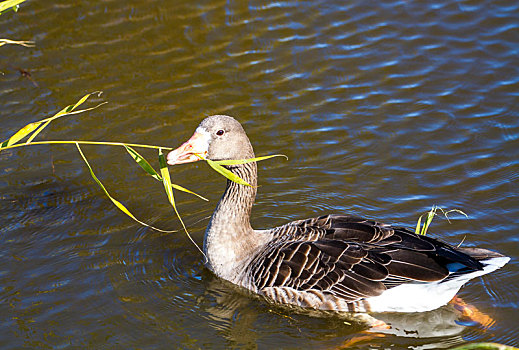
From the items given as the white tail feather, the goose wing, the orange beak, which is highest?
the orange beak

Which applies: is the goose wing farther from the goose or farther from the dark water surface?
the dark water surface

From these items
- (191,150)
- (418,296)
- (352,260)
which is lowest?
(418,296)

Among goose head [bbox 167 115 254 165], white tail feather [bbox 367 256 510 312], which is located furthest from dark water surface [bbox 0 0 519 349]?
goose head [bbox 167 115 254 165]

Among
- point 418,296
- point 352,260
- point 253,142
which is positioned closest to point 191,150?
point 352,260

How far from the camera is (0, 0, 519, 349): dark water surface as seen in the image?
634cm

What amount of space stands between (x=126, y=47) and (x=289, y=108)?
276cm

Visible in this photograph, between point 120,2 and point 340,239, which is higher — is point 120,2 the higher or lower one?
the higher one

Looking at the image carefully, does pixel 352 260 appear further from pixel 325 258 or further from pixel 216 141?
pixel 216 141

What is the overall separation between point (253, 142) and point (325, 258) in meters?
2.73

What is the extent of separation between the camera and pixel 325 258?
633 cm

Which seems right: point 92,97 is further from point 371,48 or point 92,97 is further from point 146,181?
point 371,48

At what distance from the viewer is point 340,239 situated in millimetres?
6426

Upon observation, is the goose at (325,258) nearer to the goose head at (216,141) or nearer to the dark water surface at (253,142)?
the goose head at (216,141)

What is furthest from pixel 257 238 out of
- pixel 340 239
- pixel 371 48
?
pixel 371 48
